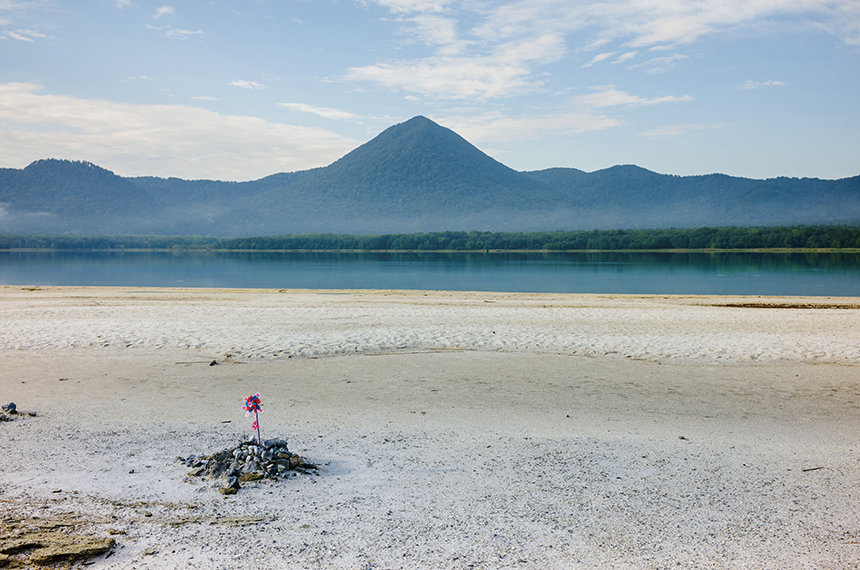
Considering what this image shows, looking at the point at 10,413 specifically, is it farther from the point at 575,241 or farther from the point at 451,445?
the point at 575,241

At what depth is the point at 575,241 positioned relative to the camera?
11794 cm

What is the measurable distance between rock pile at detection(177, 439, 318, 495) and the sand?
0.16 meters

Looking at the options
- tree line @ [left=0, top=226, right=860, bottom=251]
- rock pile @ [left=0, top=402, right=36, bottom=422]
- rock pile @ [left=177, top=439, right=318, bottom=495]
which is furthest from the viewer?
tree line @ [left=0, top=226, right=860, bottom=251]

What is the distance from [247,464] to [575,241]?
116165mm

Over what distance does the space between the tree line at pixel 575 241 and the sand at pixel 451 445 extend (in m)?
101

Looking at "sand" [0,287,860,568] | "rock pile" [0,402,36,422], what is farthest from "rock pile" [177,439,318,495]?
"rock pile" [0,402,36,422]

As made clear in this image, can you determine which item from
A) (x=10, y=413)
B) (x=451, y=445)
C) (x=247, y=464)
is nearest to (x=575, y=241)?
(x=451, y=445)

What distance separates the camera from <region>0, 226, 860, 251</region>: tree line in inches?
4025

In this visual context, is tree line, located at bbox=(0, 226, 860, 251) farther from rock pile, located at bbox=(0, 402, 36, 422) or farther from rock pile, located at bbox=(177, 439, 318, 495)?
rock pile, located at bbox=(0, 402, 36, 422)

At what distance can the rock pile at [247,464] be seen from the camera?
5.50 meters

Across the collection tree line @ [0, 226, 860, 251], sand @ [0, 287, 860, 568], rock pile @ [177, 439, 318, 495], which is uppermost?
tree line @ [0, 226, 860, 251]

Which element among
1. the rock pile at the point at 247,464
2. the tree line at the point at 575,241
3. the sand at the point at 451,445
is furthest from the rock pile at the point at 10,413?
the tree line at the point at 575,241

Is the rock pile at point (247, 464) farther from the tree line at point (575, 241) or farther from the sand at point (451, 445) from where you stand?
the tree line at point (575, 241)

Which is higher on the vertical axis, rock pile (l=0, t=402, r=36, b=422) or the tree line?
the tree line
